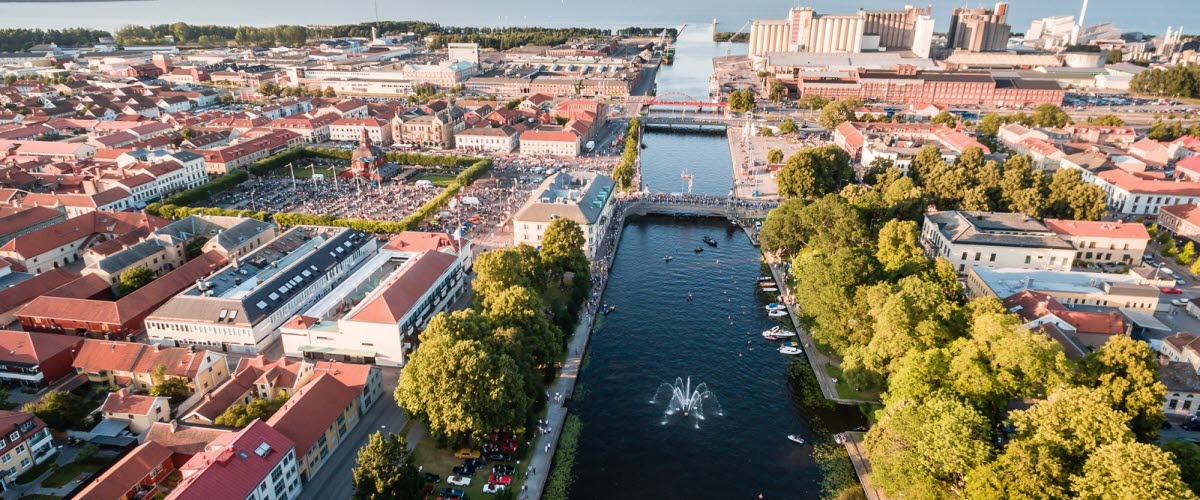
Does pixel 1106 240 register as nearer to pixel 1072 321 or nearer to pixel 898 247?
pixel 1072 321

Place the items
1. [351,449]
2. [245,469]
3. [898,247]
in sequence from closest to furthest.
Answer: [245,469] → [351,449] → [898,247]

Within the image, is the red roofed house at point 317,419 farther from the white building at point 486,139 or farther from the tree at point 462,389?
the white building at point 486,139

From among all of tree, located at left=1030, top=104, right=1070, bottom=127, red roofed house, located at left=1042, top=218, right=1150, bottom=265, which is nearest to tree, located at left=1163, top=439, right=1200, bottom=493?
red roofed house, located at left=1042, top=218, right=1150, bottom=265

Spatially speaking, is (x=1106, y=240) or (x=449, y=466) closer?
(x=449, y=466)

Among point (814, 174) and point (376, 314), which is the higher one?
point (814, 174)

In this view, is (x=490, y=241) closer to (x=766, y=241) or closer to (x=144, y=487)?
(x=766, y=241)

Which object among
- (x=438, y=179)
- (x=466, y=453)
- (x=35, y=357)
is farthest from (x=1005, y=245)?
(x=35, y=357)
